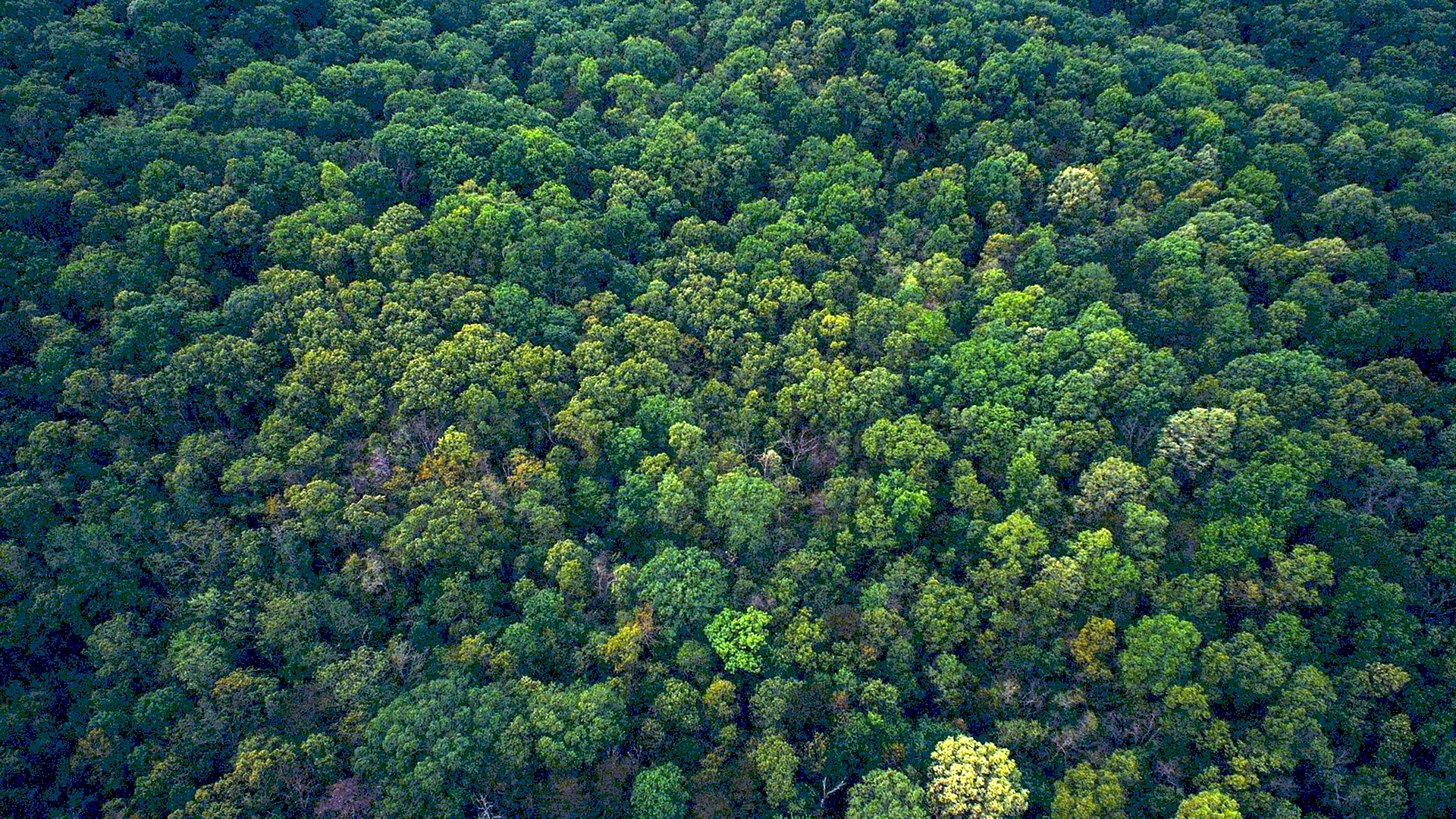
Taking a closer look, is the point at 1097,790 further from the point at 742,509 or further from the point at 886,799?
the point at 742,509

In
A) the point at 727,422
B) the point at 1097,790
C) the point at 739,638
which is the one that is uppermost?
the point at 727,422

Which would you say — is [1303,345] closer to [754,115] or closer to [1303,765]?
[1303,765]

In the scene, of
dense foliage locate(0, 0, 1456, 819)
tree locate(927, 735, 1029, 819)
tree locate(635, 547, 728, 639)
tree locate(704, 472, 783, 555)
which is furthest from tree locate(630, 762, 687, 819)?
tree locate(704, 472, 783, 555)

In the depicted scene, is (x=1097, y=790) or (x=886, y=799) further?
(x=1097, y=790)

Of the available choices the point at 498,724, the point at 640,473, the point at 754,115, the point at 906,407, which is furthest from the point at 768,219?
the point at 498,724

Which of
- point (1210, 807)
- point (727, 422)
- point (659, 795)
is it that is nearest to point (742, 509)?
point (727, 422)

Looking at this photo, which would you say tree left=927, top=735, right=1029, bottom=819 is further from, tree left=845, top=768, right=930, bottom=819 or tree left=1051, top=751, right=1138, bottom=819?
tree left=1051, top=751, right=1138, bottom=819
